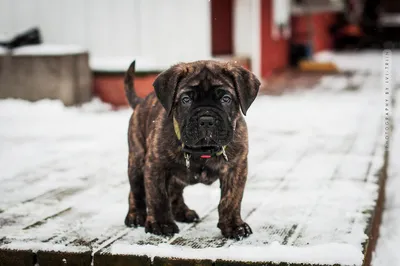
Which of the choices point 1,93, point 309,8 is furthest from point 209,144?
point 309,8

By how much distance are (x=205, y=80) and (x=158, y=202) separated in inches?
23.6

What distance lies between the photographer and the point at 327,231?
3164 millimetres

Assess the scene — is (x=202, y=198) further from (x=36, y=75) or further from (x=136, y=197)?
(x=36, y=75)

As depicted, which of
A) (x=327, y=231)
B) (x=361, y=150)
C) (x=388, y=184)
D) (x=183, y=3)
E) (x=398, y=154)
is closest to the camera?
(x=327, y=231)

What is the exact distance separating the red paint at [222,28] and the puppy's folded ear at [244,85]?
8.31 m

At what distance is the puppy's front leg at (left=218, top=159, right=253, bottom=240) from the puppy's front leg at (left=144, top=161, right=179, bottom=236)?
0.22 meters

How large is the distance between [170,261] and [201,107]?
617mm

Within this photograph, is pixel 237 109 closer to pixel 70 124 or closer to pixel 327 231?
pixel 327 231

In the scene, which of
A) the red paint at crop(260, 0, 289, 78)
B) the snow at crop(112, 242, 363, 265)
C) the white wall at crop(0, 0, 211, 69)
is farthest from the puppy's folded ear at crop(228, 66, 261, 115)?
the red paint at crop(260, 0, 289, 78)

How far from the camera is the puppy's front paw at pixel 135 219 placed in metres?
3.26

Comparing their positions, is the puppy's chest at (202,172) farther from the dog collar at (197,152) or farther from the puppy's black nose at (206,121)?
the puppy's black nose at (206,121)

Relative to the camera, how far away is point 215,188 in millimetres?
4188

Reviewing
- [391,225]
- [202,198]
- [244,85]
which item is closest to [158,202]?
[244,85]

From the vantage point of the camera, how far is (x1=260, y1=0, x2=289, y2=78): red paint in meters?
12.0
